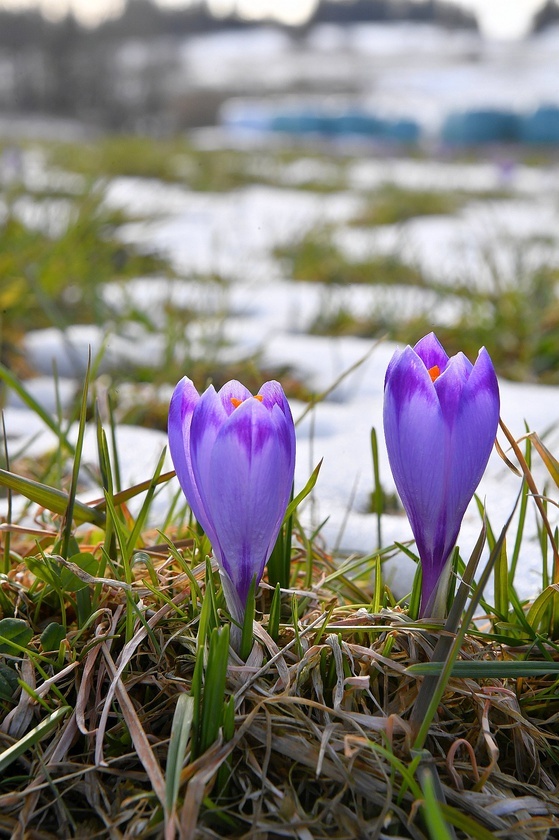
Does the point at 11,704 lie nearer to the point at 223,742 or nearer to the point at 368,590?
the point at 223,742

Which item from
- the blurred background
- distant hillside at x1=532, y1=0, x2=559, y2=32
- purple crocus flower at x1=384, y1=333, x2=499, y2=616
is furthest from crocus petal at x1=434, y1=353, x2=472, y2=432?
distant hillside at x1=532, y1=0, x2=559, y2=32

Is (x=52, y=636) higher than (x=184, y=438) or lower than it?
lower

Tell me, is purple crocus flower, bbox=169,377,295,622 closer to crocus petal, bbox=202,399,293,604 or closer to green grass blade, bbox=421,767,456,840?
crocus petal, bbox=202,399,293,604

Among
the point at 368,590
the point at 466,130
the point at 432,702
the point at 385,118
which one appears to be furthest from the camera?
the point at 385,118

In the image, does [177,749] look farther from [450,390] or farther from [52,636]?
[450,390]

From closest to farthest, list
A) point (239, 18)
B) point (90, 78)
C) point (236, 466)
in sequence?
point (236, 466) → point (90, 78) → point (239, 18)

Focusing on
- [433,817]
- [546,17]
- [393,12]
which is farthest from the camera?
[393,12]

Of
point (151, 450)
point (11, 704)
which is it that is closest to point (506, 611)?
point (11, 704)

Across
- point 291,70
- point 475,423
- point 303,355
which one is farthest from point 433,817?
point 291,70
